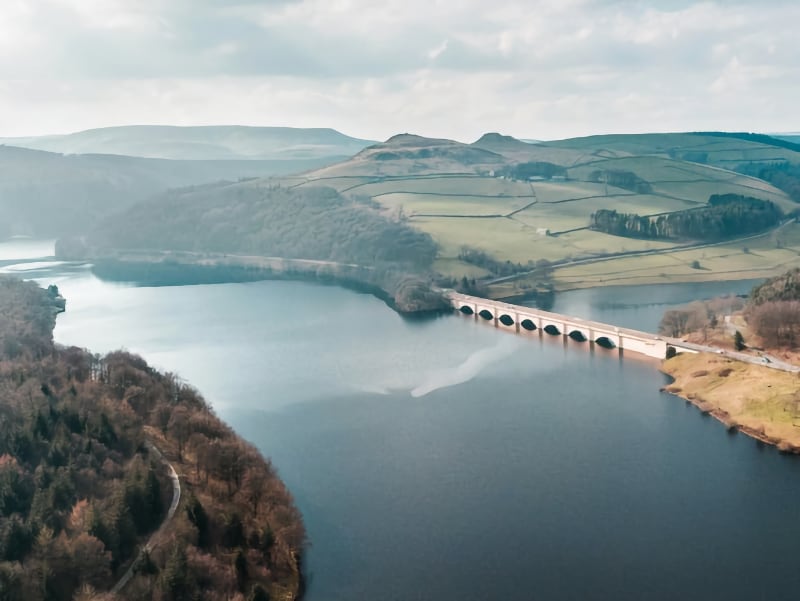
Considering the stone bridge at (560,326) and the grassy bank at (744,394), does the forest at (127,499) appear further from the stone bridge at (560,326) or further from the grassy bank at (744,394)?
the stone bridge at (560,326)

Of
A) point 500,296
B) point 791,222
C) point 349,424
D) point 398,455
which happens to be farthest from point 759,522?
point 791,222

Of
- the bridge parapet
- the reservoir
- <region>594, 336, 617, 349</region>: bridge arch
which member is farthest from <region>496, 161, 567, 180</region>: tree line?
<region>594, 336, 617, 349</region>: bridge arch

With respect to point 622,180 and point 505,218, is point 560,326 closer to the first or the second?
point 505,218

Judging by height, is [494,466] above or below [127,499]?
below

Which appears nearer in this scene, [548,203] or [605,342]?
[605,342]

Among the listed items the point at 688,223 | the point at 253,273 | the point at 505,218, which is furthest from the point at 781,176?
the point at 253,273

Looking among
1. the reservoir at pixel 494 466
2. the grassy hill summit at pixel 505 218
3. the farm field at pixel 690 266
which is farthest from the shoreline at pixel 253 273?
the farm field at pixel 690 266

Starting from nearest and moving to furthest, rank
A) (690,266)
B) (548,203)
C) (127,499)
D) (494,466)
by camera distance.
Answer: (127,499) < (494,466) < (690,266) < (548,203)
